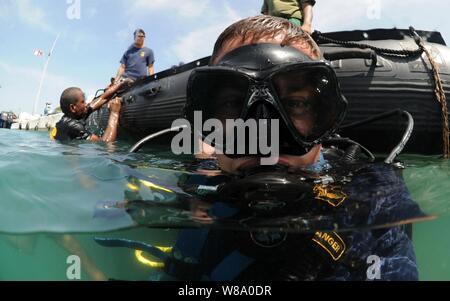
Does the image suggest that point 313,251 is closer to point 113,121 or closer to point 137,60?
point 113,121

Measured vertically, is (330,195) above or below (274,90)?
below

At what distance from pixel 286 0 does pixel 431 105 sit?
212cm

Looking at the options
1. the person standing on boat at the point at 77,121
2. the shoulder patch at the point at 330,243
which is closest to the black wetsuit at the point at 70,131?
the person standing on boat at the point at 77,121

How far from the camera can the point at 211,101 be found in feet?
5.78

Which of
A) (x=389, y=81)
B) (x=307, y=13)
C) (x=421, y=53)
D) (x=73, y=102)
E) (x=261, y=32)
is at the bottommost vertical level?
(x=261, y=32)

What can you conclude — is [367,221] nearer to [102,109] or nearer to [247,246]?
[247,246]

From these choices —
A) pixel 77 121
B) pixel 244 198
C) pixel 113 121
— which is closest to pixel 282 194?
pixel 244 198

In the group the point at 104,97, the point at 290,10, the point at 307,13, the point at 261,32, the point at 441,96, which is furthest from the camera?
the point at 104,97

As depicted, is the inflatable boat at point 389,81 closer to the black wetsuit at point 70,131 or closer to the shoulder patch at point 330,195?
the shoulder patch at point 330,195

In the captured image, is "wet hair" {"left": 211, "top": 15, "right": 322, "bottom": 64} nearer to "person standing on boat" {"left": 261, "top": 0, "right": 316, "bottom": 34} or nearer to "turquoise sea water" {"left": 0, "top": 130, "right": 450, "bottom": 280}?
"turquoise sea water" {"left": 0, "top": 130, "right": 450, "bottom": 280}

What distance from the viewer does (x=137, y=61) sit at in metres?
7.33

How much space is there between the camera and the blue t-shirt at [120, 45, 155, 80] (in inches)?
288

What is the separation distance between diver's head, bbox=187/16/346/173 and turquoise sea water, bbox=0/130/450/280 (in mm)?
624

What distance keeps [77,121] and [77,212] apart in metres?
3.84
